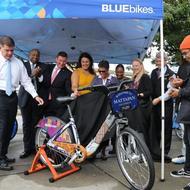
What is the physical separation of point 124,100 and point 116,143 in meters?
0.56

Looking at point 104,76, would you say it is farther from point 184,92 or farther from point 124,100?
point 184,92

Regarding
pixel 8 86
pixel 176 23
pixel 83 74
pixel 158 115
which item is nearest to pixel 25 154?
pixel 8 86

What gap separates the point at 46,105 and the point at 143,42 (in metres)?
2.31

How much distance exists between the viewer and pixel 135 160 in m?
4.34

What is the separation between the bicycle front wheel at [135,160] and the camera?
409 cm

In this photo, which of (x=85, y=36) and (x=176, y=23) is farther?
(x=176, y=23)

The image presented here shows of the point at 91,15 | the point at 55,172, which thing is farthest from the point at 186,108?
the point at 55,172

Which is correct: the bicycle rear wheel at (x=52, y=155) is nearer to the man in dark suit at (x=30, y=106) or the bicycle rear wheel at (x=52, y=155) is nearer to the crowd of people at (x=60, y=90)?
the crowd of people at (x=60, y=90)

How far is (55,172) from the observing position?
496 cm

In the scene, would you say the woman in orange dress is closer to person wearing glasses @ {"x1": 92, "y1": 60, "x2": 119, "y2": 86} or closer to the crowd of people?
the crowd of people

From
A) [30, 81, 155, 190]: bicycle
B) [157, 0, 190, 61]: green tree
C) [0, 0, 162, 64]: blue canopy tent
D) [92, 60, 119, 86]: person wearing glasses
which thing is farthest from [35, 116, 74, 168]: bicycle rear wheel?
[157, 0, 190, 61]: green tree

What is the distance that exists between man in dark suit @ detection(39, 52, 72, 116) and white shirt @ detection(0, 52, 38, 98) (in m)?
0.53

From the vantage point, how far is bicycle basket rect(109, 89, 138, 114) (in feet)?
14.5

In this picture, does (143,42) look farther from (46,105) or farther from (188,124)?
(188,124)
